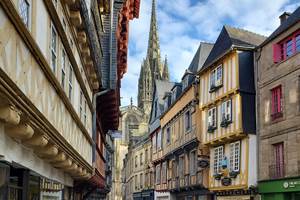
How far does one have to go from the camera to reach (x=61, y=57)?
340 inches

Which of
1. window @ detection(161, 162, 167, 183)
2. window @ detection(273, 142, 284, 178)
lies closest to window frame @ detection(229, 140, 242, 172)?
window @ detection(273, 142, 284, 178)

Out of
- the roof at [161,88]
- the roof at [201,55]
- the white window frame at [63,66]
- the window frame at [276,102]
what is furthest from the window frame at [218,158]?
the roof at [161,88]

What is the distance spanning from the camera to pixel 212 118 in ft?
81.7

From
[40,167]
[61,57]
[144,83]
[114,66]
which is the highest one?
[144,83]

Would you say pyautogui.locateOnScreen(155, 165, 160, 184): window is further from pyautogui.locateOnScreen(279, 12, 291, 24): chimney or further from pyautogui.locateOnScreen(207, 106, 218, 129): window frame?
pyautogui.locateOnScreen(279, 12, 291, 24): chimney

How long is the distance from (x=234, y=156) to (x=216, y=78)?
402 cm

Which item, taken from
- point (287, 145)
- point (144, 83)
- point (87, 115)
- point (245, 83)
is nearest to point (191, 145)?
point (245, 83)

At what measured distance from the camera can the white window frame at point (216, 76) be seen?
2398 cm

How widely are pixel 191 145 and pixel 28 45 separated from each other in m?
22.8

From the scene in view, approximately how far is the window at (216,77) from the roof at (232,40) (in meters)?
0.46

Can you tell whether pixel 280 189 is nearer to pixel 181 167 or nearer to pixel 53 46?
pixel 181 167

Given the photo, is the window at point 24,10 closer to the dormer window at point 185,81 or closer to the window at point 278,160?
the window at point 278,160

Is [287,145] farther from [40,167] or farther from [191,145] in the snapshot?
[40,167]

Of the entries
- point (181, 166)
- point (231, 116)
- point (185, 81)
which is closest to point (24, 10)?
point (231, 116)
